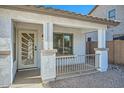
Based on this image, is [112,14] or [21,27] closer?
[21,27]

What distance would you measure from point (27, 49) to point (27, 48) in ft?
0.18

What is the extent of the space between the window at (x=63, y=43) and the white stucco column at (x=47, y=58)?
2.63 meters

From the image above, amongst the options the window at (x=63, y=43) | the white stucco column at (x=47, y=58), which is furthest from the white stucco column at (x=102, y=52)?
the white stucco column at (x=47, y=58)

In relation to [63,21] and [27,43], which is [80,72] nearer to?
[63,21]

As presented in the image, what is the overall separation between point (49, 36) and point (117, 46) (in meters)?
6.49

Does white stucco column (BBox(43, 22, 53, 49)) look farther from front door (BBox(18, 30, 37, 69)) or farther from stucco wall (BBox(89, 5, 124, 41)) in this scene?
stucco wall (BBox(89, 5, 124, 41))

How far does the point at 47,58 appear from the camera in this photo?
16.0ft

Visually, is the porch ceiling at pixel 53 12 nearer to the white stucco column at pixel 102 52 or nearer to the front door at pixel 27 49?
the white stucco column at pixel 102 52

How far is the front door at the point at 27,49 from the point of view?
661 centimetres

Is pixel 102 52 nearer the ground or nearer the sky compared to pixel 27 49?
nearer the ground

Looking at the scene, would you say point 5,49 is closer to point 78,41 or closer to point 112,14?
point 78,41


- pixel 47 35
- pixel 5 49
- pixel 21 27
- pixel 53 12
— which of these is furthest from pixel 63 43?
pixel 5 49

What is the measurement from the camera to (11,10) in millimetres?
4312
